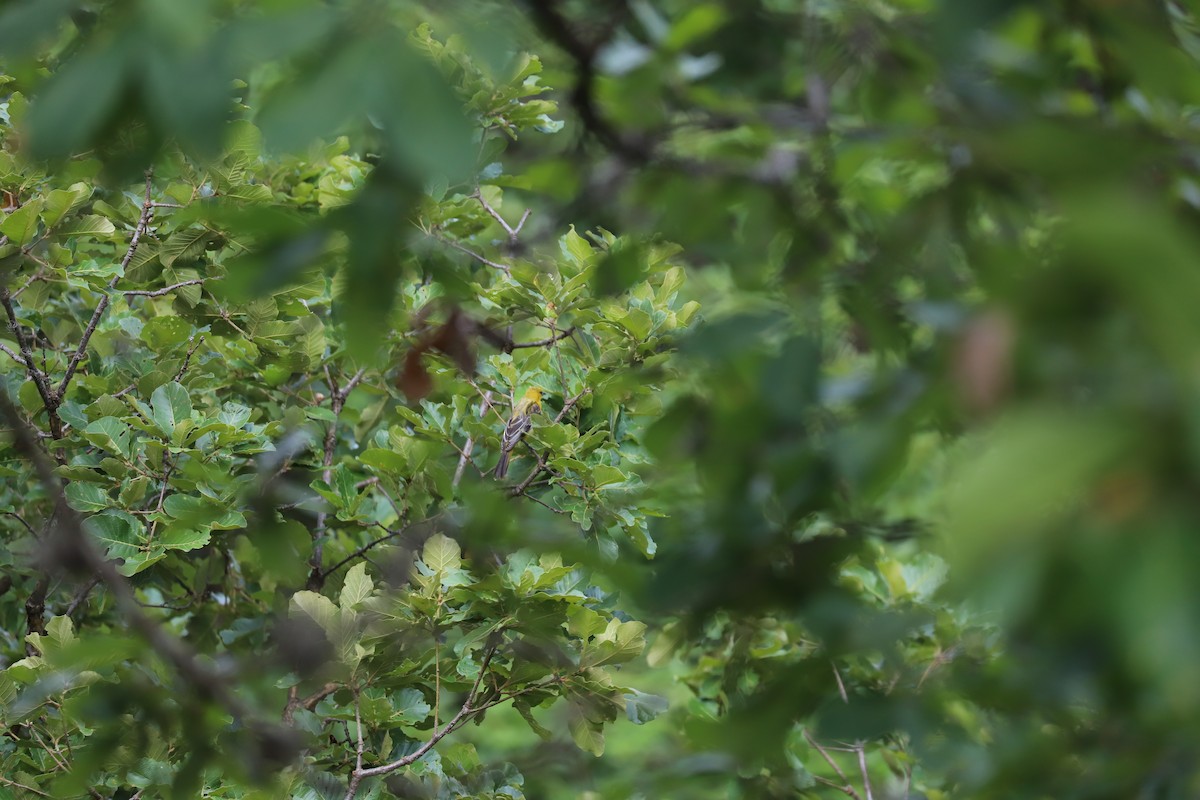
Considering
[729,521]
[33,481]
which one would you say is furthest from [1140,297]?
[33,481]

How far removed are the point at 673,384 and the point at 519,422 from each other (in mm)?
344

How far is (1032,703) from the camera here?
1.04m

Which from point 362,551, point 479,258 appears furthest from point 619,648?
point 479,258

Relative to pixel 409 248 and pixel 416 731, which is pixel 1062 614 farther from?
pixel 416 731

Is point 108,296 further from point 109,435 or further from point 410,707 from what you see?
point 410,707

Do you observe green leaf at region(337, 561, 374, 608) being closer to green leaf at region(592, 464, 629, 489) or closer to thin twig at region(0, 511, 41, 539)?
green leaf at region(592, 464, 629, 489)

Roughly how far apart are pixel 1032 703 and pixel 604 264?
0.59 m

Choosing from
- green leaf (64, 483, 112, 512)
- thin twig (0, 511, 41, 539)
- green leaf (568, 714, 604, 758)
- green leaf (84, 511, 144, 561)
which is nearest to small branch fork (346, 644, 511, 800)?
green leaf (568, 714, 604, 758)

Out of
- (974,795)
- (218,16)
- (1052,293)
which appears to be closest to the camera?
(1052,293)

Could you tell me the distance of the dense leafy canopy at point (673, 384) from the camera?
601 millimetres

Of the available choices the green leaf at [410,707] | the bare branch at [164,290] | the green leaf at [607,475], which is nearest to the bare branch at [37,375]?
the bare branch at [164,290]

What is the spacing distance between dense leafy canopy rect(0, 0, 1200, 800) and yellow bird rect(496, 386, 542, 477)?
5 cm

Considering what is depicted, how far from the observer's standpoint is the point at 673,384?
2393mm

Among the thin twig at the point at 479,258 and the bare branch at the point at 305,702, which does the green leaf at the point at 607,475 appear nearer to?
the thin twig at the point at 479,258
